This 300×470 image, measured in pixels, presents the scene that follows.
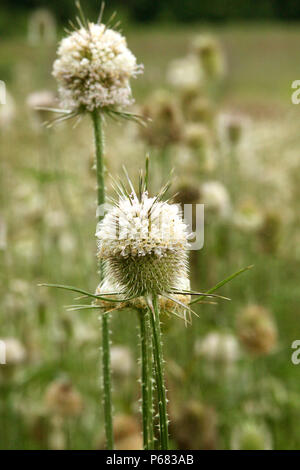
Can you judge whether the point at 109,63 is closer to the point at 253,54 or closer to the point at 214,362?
the point at 214,362

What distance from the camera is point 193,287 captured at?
3.16 metres

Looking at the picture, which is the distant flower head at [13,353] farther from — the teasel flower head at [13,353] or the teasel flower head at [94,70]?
the teasel flower head at [94,70]

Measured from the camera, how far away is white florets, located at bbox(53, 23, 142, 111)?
1417 mm

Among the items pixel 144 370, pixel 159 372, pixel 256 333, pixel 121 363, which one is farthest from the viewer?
pixel 121 363

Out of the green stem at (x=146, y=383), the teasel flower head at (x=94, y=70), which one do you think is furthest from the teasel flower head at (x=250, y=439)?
the teasel flower head at (x=94, y=70)

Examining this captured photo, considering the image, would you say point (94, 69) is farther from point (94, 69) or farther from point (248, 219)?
point (248, 219)

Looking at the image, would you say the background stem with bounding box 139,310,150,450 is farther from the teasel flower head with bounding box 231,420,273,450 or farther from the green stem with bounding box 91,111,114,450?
the teasel flower head with bounding box 231,420,273,450

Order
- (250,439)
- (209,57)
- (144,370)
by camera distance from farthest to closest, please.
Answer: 1. (209,57)
2. (250,439)
3. (144,370)

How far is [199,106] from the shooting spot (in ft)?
13.4

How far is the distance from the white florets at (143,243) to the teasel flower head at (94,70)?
39cm

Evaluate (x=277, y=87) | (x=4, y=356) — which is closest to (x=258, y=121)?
(x=277, y=87)

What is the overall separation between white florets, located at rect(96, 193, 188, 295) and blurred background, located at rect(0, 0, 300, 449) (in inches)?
16.6

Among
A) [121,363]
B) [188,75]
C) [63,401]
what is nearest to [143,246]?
[63,401]

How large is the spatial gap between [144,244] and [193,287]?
2087 millimetres
